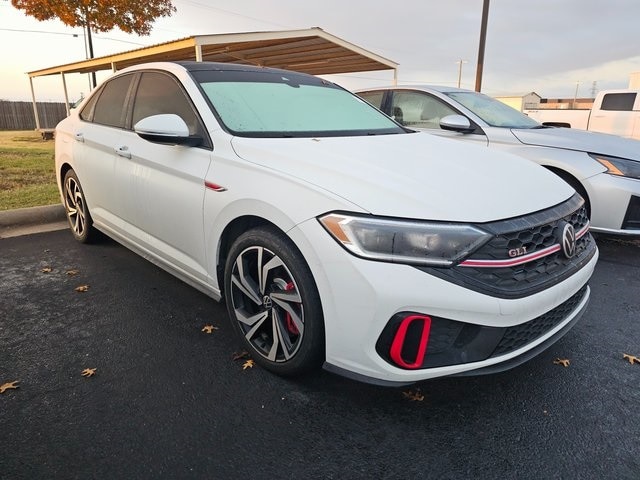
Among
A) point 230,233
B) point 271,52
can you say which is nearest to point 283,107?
point 230,233

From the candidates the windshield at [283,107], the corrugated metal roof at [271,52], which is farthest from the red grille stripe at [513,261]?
the corrugated metal roof at [271,52]

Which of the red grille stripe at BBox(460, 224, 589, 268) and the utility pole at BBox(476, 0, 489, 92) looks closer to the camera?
the red grille stripe at BBox(460, 224, 589, 268)

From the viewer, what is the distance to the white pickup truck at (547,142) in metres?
4.12

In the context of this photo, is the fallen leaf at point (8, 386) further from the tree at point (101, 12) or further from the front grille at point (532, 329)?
the tree at point (101, 12)

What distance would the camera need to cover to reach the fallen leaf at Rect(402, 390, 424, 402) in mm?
2266

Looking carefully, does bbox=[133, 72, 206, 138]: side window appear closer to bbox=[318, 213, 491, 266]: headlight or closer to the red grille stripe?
bbox=[318, 213, 491, 266]: headlight

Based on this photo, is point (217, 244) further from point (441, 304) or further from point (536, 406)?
point (536, 406)

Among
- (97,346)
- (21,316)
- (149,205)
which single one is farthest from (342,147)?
(21,316)

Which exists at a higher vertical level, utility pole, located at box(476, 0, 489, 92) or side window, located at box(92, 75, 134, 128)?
utility pole, located at box(476, 0, 489, 92)

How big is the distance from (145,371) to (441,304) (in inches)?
64.9

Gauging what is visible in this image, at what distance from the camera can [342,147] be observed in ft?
8.18

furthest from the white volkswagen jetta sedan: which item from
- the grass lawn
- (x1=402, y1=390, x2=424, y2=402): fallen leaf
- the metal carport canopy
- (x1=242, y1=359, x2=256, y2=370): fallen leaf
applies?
the metal carport canopy

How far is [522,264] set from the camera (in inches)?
76.6

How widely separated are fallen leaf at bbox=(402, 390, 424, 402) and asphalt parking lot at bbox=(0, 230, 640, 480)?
0.01 m
